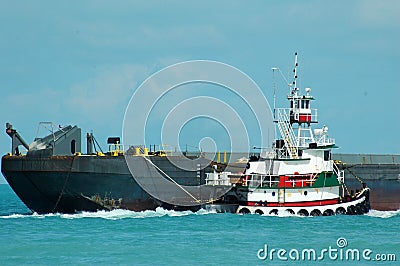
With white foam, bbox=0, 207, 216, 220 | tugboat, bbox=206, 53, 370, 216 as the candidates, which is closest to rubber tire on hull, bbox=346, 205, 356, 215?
tugboat, bbox=206, 53, 370, 216

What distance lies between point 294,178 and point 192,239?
39.5 feet

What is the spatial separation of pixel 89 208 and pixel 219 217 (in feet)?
23.3

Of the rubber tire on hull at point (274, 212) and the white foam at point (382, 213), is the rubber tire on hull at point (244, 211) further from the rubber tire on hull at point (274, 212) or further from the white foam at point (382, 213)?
the white foam at point (382, 213)

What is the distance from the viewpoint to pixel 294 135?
4800 cm

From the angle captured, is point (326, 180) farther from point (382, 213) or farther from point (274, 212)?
point (382, 213)

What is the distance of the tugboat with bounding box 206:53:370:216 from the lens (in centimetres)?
4581

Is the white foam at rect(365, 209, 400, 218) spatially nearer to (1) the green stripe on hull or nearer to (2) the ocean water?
(2) the ocean water

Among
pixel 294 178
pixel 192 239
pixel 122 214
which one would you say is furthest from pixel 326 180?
pixel 192 239

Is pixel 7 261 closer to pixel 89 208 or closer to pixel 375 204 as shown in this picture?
pixel 89 208

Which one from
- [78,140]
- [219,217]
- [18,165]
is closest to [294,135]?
[219,217]

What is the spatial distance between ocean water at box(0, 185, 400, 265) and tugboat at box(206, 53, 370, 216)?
1110 millimetres

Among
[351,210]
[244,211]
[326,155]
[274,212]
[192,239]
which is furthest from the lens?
[326,155]

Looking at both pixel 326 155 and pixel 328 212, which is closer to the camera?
pixel 328 212

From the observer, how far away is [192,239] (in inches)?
1432
